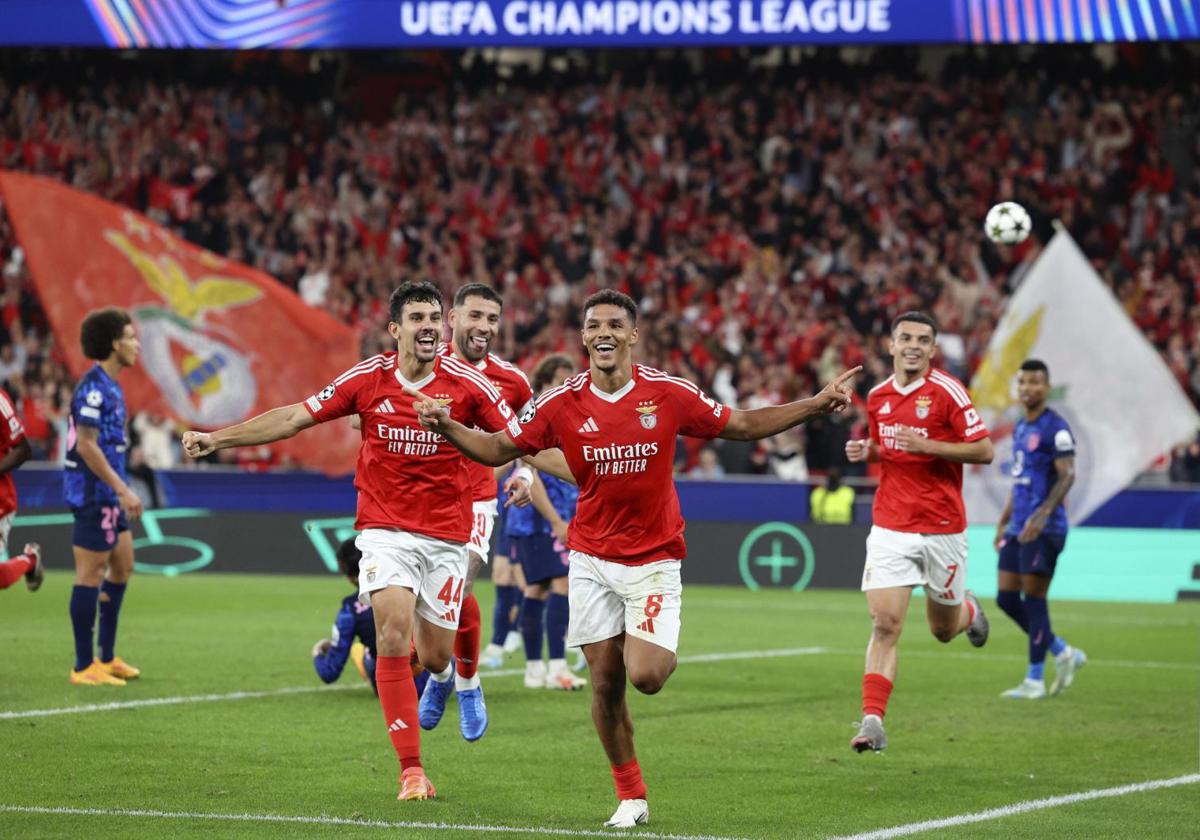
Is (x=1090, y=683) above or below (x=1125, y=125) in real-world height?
below

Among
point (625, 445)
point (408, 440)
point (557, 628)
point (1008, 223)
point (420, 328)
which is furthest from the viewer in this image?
point (1008, 223)

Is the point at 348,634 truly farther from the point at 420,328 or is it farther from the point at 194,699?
the point at 420,328

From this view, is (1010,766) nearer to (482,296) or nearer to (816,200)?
(482,296)

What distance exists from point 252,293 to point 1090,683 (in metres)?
16.0

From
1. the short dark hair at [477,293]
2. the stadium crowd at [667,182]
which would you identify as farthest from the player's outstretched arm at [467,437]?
the stadium crowd at [667,182]

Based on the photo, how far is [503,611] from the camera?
1488 centimetres

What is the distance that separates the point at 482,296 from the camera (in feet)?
34.2

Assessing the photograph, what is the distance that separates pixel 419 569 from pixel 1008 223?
11001mm

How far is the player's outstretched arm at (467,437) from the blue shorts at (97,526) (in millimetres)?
5079

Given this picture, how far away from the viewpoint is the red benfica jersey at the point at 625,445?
7969 mm

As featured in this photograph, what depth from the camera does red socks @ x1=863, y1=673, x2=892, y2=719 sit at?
9.69 metres

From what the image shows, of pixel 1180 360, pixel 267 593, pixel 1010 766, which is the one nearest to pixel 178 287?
pixel 267 593

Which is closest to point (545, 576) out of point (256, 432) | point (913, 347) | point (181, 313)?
point (913, 347)

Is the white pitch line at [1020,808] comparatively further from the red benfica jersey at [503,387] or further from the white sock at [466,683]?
the red benfica jersey at [503,387]
